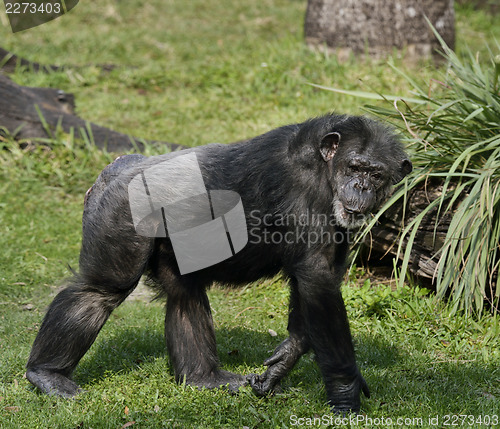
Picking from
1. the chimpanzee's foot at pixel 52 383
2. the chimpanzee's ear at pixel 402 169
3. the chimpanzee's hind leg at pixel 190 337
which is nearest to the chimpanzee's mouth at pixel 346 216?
the chimpanzee's ear at pixel 402 169

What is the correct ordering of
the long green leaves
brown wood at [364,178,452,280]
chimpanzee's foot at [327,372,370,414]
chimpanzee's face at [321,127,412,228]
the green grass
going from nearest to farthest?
chimpanzee's foot at [327,372,370,414], chimpanzee's face at [321,127,412,228], the green grass, the long green leaves, brown wood at [364,178,452,280]

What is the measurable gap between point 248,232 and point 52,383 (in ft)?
5.52

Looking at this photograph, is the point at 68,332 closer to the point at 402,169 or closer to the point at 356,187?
the point at 356,187

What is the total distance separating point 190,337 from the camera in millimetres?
4859

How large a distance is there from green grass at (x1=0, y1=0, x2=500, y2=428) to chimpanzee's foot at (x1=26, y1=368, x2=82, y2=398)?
81 millimetres

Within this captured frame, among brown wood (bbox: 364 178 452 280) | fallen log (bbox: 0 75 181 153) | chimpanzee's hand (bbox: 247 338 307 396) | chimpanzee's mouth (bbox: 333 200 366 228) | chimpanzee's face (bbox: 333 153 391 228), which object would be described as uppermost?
chimpanzee's face (bbox: 333 153 391 228)

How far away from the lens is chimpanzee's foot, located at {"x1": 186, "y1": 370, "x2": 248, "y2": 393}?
4.71 metres

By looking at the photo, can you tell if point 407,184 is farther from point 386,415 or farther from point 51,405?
point 51,405

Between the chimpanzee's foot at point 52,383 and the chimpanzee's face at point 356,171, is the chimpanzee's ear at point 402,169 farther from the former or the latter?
the chimpanzee's foot at point 52,383

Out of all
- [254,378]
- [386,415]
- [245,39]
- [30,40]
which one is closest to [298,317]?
Result: [254,378]

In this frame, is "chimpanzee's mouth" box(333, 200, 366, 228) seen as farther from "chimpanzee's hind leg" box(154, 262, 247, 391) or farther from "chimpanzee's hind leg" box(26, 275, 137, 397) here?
"chimpanzee's hind leg" box(26, 275, 137, 397)

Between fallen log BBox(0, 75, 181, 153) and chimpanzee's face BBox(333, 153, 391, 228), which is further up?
chimpanzee's face BBox(333, 153, 391, 228)

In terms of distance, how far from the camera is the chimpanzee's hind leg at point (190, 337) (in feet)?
15.7

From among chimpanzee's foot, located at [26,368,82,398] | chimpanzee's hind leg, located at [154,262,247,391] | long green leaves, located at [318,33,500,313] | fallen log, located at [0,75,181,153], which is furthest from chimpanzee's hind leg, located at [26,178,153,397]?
fallen log, located at [0,75,181,153]
